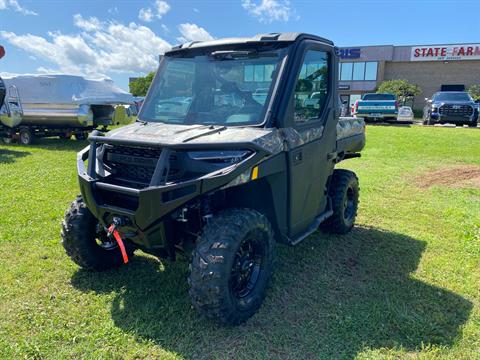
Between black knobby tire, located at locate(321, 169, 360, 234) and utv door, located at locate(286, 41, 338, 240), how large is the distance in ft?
1.78

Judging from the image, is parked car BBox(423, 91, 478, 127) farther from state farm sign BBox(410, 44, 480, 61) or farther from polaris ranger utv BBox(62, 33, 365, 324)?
state farm sign BBox(410, 44, 480, 61)

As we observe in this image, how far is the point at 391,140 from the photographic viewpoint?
14727 millimetres

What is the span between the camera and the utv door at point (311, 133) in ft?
11.5

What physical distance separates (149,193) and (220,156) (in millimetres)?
572

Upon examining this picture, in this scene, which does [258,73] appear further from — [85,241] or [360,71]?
[360,71]

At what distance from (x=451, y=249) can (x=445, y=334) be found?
190 centimetres

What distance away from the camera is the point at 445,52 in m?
47.2

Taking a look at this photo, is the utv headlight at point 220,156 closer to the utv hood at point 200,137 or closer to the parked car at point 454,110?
the utv hood at point 200,137

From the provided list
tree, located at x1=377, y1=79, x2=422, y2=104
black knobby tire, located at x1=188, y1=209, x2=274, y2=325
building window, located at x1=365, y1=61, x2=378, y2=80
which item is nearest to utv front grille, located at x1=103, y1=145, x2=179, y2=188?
black knobby tire, located at x1=188, y1=209, x2=274, y2=325

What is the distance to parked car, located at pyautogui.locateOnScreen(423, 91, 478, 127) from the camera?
20250 millimetres

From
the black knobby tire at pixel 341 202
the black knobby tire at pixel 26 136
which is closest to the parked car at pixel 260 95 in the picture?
the black knobby tire at pixel 341 202

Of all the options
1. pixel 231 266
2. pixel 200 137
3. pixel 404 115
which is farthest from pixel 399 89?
pixel 231 266

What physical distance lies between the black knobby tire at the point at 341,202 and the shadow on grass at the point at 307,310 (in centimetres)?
55

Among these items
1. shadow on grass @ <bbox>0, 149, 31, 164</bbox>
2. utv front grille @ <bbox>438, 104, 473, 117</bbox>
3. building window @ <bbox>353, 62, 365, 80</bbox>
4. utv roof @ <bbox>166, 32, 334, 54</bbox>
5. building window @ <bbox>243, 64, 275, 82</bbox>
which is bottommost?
shadow on grass @ <bbox>0, 149, 31, 164</bbox>
